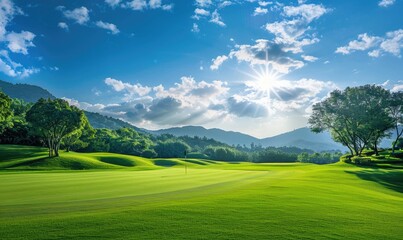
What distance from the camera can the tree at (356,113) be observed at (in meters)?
71.3

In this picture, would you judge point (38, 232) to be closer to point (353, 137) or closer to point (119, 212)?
point (119, 212)

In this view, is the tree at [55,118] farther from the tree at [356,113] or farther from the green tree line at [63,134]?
the tree at [356,113]

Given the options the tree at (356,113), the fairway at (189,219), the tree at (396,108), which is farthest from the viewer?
the tree at (396,108)

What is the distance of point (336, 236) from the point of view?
9742mm

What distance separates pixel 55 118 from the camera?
64375 millimetres

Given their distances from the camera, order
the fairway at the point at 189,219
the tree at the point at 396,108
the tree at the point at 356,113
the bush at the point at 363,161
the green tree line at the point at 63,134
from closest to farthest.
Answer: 1. the fairway at the point at 189,219
2. the bush at the point at 363,161
3. the green tree line at the point at 63,134
4. the tree at the point at 356,113
5. the tree at the point at 396,108

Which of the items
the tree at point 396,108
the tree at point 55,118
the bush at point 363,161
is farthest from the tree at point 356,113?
the tree at point 55,118

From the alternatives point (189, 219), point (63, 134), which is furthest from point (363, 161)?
point (63, 134)

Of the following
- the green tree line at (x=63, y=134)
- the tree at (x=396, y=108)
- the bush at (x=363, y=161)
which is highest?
the tree at (x=396, y=108)

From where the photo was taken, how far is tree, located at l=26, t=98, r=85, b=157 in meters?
63.6

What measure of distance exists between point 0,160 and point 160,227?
71356 mm

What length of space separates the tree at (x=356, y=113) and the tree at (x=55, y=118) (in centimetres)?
6432

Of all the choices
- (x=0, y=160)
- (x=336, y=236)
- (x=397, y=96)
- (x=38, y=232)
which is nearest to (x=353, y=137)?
(x=397, y=96)

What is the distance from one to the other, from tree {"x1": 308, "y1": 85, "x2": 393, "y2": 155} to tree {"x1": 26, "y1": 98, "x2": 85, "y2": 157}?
64.3 m
